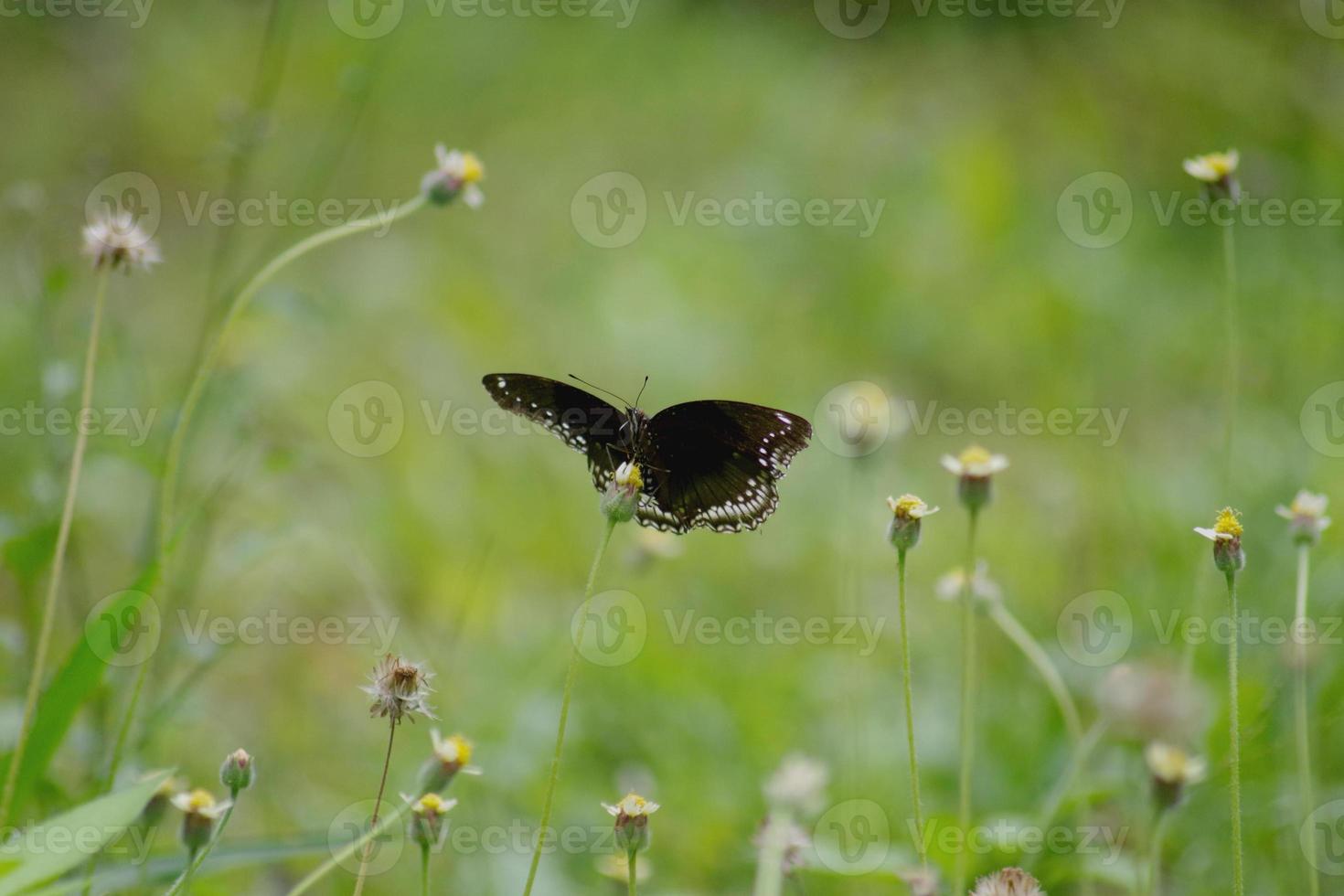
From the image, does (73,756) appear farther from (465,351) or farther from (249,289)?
(465,351)

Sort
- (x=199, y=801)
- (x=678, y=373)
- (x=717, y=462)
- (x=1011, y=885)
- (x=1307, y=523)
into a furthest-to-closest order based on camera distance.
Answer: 1. (x=678, y=373)
2. (x=717, y=462)
3. (x=1307, y=523)
4. (x=199, y=801)
5. (x=1011, y=885)

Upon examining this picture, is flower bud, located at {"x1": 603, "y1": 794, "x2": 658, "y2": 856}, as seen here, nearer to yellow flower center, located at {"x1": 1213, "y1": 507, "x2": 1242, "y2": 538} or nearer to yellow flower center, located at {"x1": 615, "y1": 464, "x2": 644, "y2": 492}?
yellow flower center, located at {"x1": 615, "y1": 464, "x2": 644, "y2": 492}

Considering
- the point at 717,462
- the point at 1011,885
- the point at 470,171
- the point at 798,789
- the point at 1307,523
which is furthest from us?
the point at 717,462

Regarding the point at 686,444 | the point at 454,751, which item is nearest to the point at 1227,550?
the point at 454,751

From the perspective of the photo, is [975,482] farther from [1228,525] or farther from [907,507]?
[1228,525]

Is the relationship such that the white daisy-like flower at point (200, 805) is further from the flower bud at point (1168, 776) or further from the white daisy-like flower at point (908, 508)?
the flower bud at point (1168, 776)

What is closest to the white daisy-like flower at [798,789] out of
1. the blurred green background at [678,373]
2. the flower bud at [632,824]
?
the blurred green background at [678,373]

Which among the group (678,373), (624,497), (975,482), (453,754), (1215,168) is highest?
(678,373)

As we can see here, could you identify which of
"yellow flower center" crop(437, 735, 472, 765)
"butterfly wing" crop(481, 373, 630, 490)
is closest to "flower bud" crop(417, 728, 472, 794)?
"yellow flower center" crop(437, 735, 472, 765)
